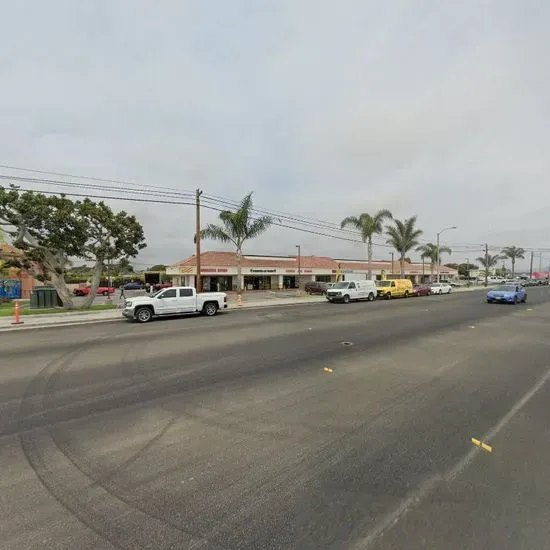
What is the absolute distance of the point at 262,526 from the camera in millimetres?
2736

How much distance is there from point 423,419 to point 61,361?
803cm

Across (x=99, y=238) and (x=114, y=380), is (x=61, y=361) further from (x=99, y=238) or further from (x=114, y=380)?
(x=99, y=238)

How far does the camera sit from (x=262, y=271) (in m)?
48.1

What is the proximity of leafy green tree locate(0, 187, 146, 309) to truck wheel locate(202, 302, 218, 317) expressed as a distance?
6897 mm

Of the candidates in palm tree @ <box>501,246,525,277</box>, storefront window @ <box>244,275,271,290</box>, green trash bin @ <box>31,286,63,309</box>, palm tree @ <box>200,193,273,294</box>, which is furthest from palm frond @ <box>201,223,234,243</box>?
palm tree @ <box>501,246,525,277</box>

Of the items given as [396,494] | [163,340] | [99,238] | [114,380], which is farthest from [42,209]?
[396,494]

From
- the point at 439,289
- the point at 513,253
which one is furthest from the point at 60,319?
the point at 513,253

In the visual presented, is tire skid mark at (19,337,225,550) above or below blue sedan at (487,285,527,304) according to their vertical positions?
below

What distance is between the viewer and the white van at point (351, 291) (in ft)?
95.9

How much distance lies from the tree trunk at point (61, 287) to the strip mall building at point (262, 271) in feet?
65.7

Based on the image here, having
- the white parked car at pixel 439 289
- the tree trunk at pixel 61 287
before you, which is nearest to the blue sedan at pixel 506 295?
the white parked car at pixel 439 289

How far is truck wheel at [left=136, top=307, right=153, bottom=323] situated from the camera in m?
17.2

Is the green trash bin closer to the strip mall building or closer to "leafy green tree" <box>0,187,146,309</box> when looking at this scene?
"leafy green tree" <box>0,187,146,309</box>

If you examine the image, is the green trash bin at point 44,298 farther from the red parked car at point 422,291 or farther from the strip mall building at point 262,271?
the red parked car at point 422,291
